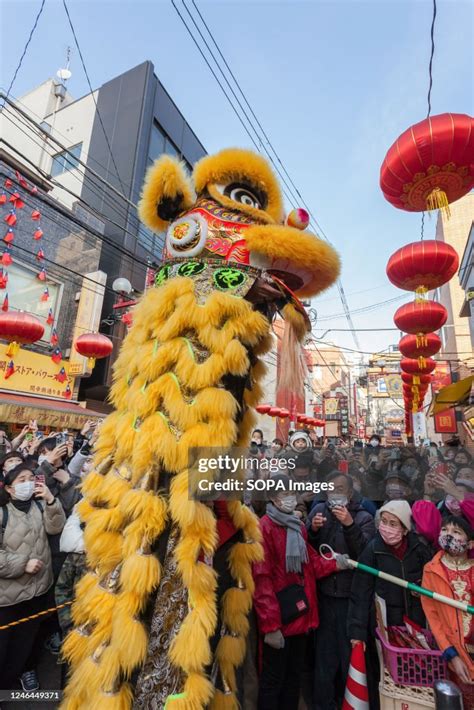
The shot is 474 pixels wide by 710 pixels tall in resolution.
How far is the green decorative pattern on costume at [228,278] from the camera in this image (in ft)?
6.49

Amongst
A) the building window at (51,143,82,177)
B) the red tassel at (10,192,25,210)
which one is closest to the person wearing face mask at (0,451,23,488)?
the red tassel at (10,192,25,210)

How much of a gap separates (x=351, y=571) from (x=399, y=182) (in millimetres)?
4142

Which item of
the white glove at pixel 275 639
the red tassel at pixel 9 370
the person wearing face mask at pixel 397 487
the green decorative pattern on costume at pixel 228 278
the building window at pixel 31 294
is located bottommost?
the white glove at pixel 275 639

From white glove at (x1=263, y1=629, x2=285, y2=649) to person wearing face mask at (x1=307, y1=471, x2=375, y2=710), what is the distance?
0.51 meters

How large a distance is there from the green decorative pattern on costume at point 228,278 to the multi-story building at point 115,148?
35.7 feet

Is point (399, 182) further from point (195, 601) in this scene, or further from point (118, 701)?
point (118, 701)

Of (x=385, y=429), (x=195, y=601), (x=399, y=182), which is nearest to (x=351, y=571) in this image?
(x=195, y=601)

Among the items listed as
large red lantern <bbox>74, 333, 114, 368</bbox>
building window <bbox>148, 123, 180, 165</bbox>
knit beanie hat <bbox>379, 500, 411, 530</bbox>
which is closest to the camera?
knit beanie hat <bbox>379, 500, 411, 530</bbox>

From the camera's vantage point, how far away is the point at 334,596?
2771 millimetres

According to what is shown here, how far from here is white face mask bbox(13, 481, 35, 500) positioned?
287 centimetres

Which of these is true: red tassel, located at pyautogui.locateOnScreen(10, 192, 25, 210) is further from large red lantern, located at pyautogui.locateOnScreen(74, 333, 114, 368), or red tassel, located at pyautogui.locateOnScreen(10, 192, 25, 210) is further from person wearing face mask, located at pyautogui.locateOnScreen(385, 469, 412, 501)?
person wearing face mask, located at pyautogui.locateOnScreen(385, 469, 412, 501)

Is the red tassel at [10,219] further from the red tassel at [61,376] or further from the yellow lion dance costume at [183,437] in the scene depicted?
the yellow lion dance costume at [183,437]

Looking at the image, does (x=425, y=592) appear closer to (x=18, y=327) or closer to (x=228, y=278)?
(x=228, y=278)
